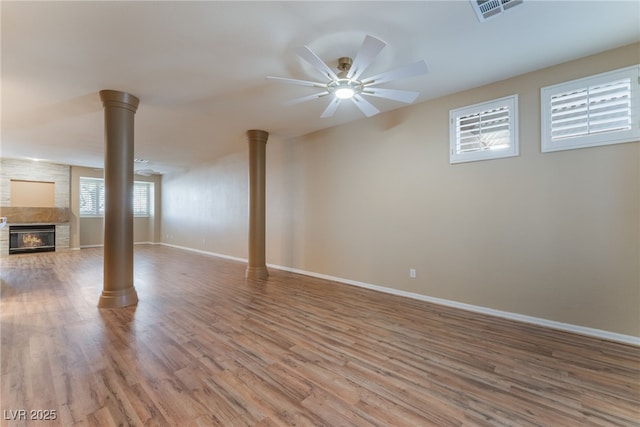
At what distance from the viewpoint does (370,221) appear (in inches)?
171

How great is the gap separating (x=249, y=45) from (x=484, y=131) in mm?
2888

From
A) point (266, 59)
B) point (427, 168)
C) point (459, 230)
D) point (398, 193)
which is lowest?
point (459, 230)

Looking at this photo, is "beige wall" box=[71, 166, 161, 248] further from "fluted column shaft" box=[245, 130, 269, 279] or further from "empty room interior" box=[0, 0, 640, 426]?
"fluted column shaft" box=[245, 130, 269, 279]

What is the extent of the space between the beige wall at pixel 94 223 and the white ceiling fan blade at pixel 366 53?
1005 centimetres

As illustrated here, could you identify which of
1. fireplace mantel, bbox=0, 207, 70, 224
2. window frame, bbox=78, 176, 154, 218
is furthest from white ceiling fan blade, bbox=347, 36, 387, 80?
fireplace mantel, bbox=0, 207, 70, 224

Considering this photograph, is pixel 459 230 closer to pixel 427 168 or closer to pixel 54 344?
pixel 427 168

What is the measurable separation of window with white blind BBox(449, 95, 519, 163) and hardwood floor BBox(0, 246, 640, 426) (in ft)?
6.54

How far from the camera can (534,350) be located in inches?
93.9

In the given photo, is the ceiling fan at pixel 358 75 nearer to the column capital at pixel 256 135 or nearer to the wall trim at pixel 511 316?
the column capital at pixel 256 135

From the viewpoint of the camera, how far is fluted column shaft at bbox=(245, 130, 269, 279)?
504cm

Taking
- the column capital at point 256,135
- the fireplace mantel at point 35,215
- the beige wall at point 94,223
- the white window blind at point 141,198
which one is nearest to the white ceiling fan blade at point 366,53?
the column capital at point 256,135

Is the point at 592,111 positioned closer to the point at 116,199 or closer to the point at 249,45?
the point at 249,45

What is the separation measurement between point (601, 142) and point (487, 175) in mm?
995

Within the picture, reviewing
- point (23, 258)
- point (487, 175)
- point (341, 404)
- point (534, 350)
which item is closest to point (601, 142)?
point (487, 175)
